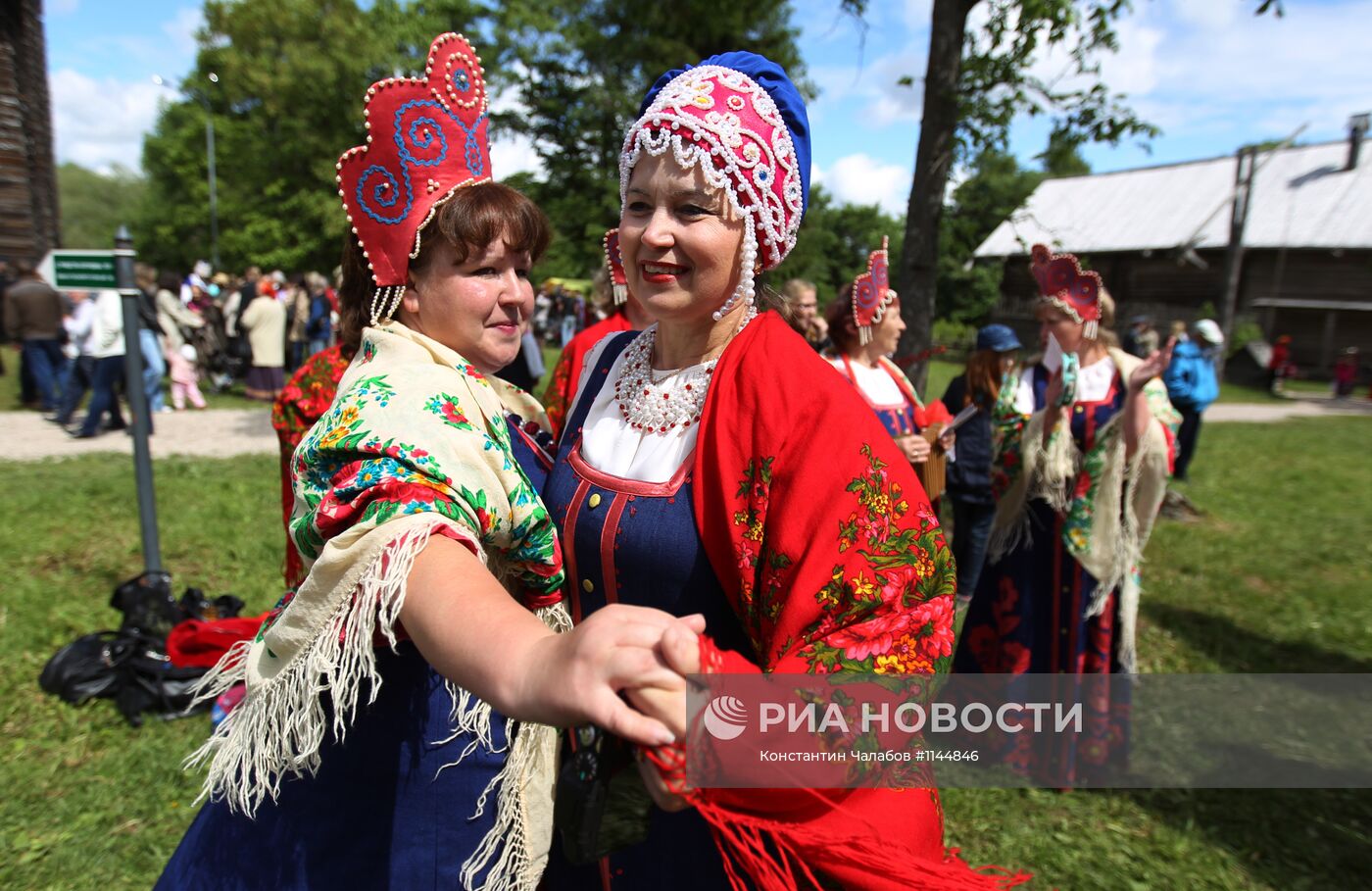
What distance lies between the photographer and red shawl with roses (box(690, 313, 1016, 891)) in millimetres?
1117

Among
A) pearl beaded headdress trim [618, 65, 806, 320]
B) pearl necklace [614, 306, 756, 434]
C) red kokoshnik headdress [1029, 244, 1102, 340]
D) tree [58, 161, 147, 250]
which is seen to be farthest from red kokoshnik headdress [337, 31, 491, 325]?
tree [58, 161, 147, 250]

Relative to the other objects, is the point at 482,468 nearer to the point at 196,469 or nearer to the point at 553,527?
the point at 553,527

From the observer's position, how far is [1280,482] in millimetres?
10414

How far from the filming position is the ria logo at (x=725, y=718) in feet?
3.24

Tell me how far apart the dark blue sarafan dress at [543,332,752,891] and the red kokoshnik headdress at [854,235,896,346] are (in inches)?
112

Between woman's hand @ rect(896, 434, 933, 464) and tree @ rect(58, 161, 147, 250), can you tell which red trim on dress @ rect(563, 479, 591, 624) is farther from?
tree @ rect(58, 161, 147, 250)

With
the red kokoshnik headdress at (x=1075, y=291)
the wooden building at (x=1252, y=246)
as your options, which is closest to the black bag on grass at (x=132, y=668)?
the red kokoshnik headdress at (x=1075, y=291)

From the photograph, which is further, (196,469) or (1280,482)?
(1280,482)

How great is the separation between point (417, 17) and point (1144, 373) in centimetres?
3192

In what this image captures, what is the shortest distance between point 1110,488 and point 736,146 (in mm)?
2877

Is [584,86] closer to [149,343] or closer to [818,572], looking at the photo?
[149,343]

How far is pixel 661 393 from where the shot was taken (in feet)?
5.33

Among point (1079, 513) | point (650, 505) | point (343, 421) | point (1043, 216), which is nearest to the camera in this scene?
point (343, 421)

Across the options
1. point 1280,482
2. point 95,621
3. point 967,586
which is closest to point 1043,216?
point 1280,482
